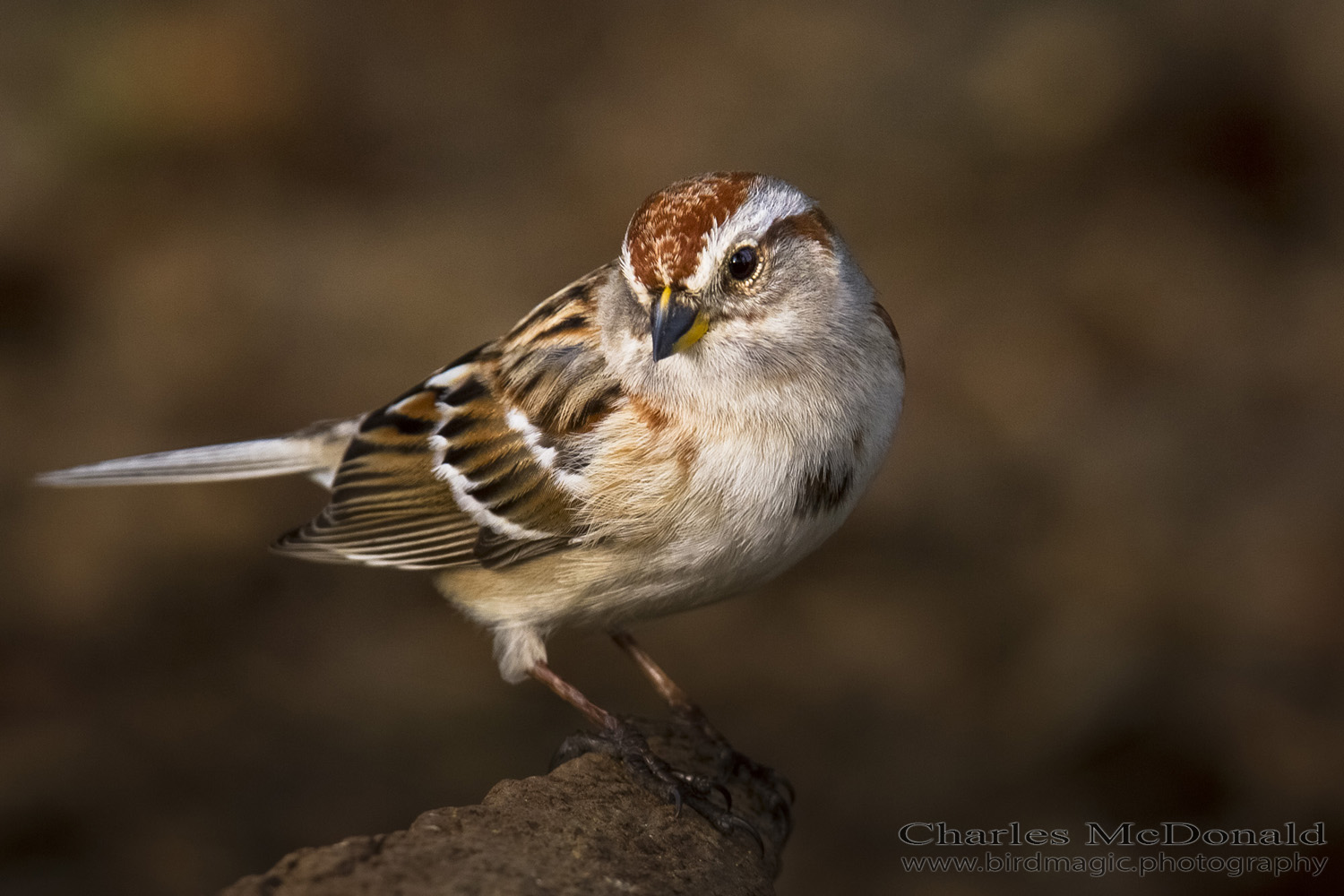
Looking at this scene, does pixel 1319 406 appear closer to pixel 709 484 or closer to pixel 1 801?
pixel 709 484

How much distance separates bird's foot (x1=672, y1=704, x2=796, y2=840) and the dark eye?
1.19 metres

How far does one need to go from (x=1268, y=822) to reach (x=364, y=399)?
4.10 meters

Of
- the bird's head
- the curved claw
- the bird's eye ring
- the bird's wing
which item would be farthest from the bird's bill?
the curved claw

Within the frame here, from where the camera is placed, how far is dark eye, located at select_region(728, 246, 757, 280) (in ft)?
9.27

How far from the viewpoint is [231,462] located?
12.7ft

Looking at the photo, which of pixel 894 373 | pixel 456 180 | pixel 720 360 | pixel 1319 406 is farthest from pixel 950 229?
pixel 720 360

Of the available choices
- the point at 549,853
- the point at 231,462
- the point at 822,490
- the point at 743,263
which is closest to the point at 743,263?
the point at 743,263

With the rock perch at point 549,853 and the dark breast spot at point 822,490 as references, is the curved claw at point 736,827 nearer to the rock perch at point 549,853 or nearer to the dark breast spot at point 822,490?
the rock perch at point 549,853

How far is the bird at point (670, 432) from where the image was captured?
2.86m

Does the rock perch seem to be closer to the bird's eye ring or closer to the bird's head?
the bird's head

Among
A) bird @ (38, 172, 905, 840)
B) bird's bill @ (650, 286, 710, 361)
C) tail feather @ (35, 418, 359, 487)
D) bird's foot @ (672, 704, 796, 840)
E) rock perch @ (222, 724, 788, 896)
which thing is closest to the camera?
rock perch @ (222, 724, 788, 896)

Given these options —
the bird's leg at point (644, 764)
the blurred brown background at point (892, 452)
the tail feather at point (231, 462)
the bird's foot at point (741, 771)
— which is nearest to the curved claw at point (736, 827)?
the bird's leg at point (644, 764)

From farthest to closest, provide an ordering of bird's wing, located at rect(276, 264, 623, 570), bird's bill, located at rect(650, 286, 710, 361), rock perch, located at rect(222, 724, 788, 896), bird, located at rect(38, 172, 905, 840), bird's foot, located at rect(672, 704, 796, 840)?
bird's foot, located at rect(672, 704, 796, 840), bird's wing, located at rect(276, 264, 623, 570), bird, located at rect(38, 172, 905, 840), bird's bill, located at rect(650, 286, 710, 361), rock perch, located at rect(222, 724, 788, 896)

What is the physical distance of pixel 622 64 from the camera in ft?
→ 23.3
